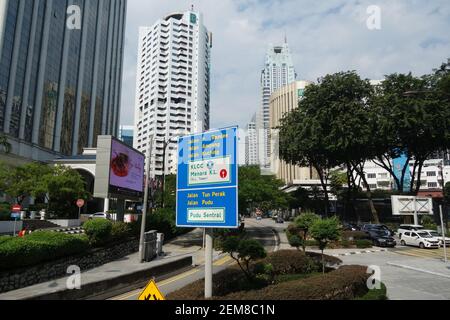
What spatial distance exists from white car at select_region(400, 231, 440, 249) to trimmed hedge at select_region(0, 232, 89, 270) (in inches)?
1079

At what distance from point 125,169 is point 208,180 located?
708 inches

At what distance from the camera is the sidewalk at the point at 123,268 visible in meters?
12.2

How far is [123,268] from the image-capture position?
20.0 meters

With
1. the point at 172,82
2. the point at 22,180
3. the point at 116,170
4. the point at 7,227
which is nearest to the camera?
the point at 116,170

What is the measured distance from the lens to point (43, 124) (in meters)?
65.6

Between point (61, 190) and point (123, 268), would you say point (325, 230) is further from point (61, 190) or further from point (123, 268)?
point (61, 190)

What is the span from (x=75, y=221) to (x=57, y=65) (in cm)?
4460

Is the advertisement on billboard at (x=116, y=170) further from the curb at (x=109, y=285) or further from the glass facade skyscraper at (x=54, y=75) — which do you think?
the glass facade skyscraper at (x=54, y=75)

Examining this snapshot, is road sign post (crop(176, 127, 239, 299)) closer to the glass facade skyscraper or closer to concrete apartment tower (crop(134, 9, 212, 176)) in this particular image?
the glass facade skyscraper

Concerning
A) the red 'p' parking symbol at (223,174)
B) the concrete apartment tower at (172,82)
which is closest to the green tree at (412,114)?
the red 'p' parking symbol at (223,174)

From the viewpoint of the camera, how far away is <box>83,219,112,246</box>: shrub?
21.0 metres

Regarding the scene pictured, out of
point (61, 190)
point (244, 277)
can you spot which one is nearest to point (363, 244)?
point (244, 277)
